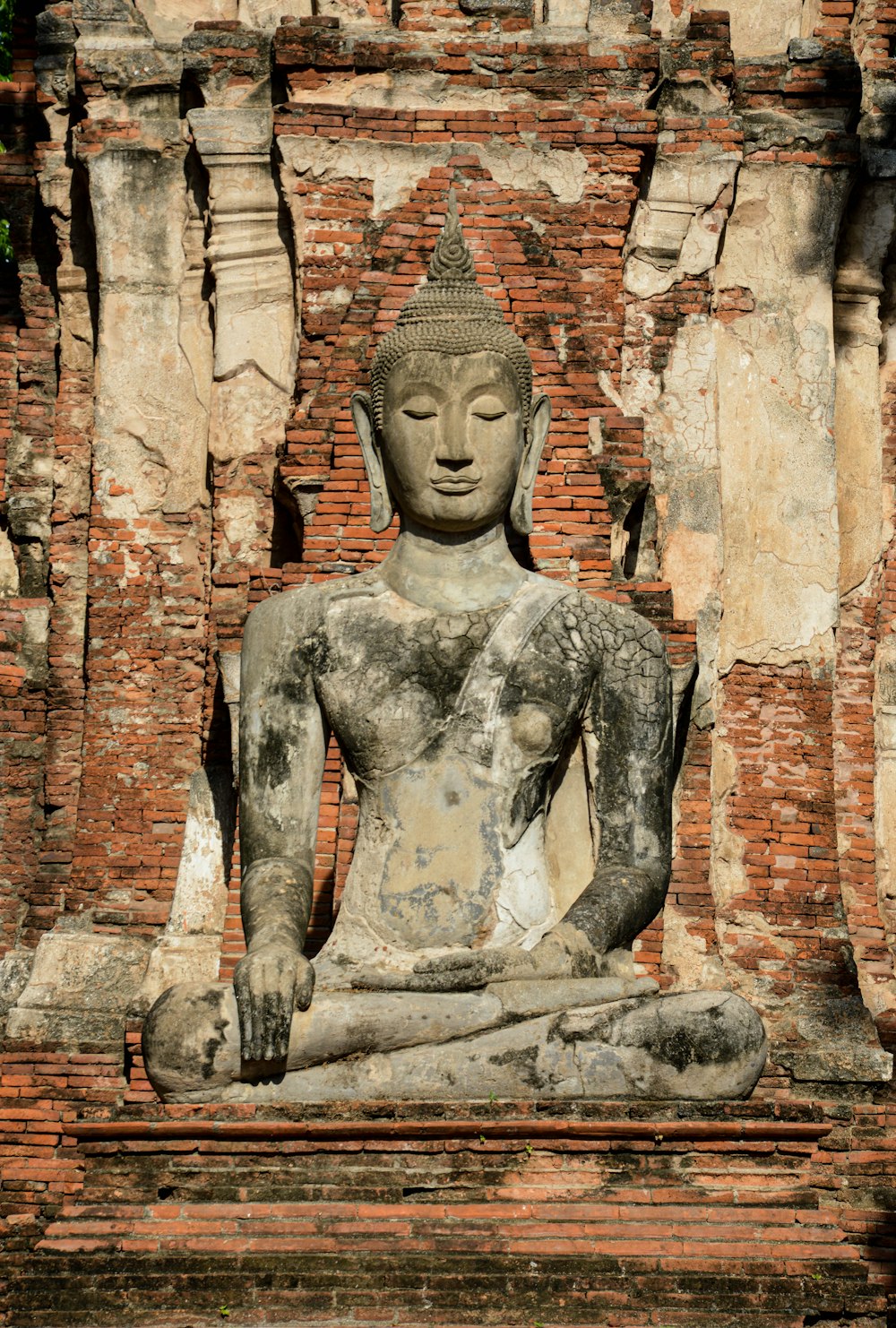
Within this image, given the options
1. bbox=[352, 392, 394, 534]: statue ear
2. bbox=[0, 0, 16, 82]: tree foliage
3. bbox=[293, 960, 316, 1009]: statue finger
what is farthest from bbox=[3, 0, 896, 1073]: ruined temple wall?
bbox=[293, 960, 316, 1009]: statue finger

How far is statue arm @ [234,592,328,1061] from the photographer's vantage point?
8.76 metres

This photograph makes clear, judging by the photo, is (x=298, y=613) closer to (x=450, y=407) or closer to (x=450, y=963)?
(x=450, y=407)

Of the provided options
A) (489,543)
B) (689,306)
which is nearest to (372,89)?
(689,306)

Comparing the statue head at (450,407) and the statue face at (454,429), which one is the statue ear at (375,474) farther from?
the statue face at (454,429)

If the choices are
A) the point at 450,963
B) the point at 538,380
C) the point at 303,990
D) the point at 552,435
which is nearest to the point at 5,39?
the point at 538,380

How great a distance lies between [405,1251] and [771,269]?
690cm

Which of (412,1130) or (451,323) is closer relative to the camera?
(412,1130)

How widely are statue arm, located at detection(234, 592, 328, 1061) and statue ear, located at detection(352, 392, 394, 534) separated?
→ 1.45ft

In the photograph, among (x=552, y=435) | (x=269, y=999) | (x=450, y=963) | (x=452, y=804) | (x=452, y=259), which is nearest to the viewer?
(x=269, y=999)

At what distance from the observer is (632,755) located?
8992mm

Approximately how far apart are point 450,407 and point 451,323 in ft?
1.03

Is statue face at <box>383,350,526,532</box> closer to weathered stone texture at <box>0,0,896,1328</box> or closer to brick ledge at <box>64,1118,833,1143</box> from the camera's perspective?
brick ledge at <box>64,1118,833,1143</box>

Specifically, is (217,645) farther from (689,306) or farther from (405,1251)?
(405,1251)

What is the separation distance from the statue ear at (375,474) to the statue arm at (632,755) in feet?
2.89
